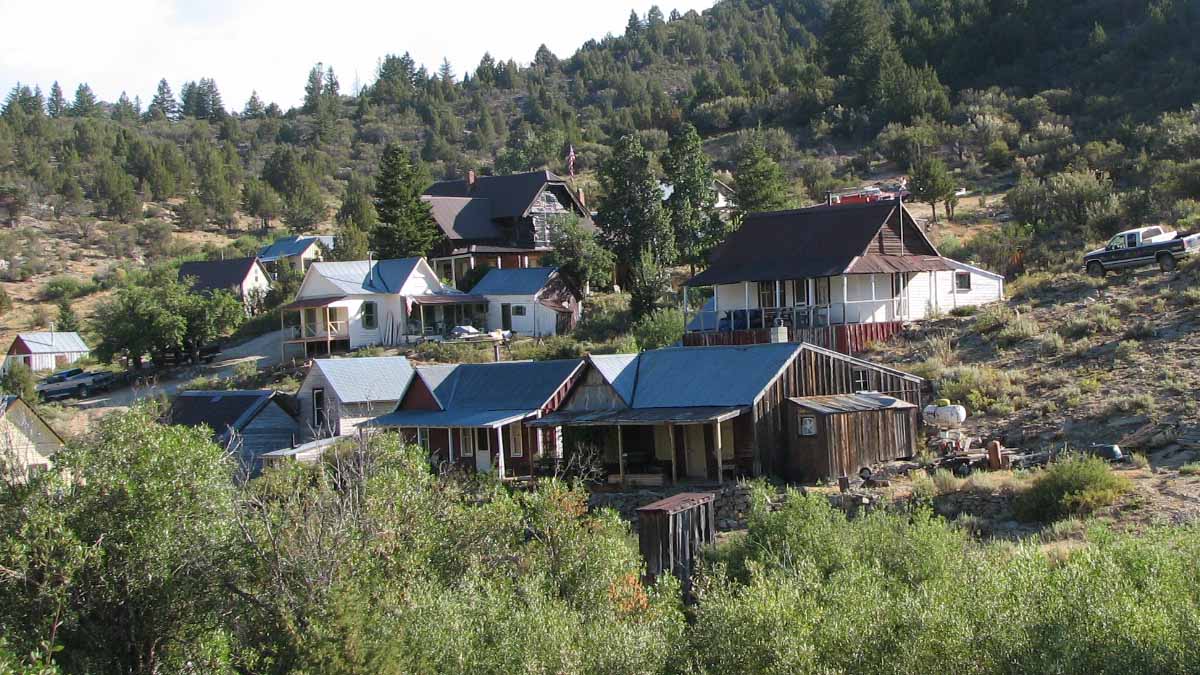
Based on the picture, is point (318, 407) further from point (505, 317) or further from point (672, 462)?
point (672, 462)

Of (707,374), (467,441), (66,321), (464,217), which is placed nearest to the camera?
(707,374)

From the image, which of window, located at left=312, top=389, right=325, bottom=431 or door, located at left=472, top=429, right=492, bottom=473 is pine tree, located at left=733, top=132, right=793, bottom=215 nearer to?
window, located at left=312, top=389, right=325, bottom=431

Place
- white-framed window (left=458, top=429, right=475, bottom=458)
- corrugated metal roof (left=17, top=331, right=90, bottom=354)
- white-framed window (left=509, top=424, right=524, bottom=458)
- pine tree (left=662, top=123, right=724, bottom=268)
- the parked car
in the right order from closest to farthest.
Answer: white-framed window (left=509, top=424, right=524, bottom=458) → white-framed window (left=458, top=429, right=475, bottom=458) → the parked car → pine tree (left=662, top=123, right=724, bottom=268) → corrugated metal roof (left=17, top=331, right=90, bottom=354)

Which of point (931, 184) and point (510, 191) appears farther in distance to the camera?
point (510, 191)

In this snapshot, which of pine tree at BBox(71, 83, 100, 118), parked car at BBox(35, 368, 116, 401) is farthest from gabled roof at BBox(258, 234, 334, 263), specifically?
pine tree at BBox(71, 83, 100, 118)

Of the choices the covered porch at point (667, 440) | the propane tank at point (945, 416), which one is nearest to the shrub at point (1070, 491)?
the propane tank at point (945, 416)

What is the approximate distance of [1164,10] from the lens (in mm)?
81188

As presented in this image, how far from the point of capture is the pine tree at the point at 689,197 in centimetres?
Result: 5781

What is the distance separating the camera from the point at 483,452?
3862 centimetres

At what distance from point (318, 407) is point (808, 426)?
1868cm

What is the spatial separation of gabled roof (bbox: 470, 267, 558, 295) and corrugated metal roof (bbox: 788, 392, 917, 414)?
77.1ft

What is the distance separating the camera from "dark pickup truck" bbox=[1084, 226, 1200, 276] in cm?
4294

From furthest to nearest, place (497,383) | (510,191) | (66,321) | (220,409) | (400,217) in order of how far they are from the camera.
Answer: (66,321)
(510,191)
(400,217)
(220,409)
(497,383)

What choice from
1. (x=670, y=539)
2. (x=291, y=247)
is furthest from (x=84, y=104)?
(x=670, y=539)
